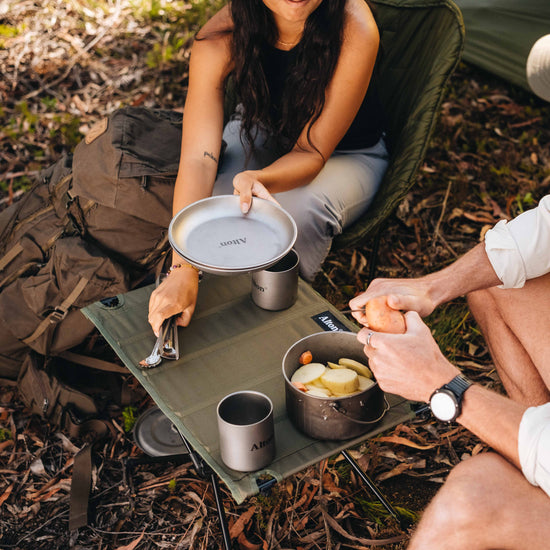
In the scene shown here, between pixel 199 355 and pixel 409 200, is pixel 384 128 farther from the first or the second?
pixel 199 355

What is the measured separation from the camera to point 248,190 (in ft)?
7.39

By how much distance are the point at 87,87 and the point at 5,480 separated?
326 centimetres

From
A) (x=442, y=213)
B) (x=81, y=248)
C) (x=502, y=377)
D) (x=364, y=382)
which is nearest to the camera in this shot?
(x=364, y=382)

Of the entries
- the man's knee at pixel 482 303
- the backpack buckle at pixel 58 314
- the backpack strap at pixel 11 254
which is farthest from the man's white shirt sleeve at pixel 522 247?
the backpack strap at pixel 11 254

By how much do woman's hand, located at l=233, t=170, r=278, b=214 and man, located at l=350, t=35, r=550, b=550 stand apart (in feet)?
1.88

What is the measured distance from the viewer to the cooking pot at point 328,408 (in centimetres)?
168

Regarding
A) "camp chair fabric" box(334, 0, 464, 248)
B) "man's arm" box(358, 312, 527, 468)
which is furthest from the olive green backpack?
"man's arm" box(358, 312, 527, 468)

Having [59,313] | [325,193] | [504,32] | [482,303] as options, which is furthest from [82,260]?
[504,32]

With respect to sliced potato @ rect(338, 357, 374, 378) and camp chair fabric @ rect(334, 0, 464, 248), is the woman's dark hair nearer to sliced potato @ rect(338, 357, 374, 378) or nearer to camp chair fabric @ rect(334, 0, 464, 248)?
camp chair fabric @ rect(334, 0, 464, 248)

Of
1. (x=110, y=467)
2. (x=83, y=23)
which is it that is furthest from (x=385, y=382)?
(x=83, y=23)

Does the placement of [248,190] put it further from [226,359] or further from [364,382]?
[364,382]

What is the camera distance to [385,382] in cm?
169

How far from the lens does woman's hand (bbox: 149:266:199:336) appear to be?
83.1 inches

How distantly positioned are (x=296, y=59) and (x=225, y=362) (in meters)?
1.39
